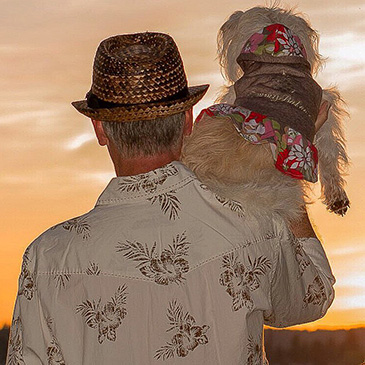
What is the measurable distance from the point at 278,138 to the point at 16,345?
1.52 meters

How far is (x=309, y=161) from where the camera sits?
3666 mm

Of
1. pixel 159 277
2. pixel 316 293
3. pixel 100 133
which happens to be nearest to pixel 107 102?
pixel 100 133

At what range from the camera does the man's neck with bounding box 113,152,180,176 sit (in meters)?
3.17

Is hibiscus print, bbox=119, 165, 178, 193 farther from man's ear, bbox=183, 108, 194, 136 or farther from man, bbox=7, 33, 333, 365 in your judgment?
man's ear, bbox=183, 108, 194, 136

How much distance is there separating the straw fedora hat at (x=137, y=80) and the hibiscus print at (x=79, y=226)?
0.45m

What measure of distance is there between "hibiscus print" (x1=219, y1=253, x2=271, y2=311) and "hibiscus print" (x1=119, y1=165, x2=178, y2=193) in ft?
1.35

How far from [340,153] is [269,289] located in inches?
83.6

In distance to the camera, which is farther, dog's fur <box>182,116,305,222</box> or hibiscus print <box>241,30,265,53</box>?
hibiscus print <box>241,30,265,53</box>

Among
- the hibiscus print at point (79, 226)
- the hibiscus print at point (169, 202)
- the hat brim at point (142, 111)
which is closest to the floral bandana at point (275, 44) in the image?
the hat brim at point (142, 111)

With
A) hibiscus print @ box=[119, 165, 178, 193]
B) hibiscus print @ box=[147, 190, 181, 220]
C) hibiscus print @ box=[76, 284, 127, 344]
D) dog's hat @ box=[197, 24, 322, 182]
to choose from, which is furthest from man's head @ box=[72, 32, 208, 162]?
hibiscus print @ box=[76, 284, 127, 344]

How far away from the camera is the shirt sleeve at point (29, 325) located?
3367 millimetres

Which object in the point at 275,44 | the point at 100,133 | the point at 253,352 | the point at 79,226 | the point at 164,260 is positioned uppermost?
the point at 275,44

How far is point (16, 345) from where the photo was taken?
136 inches

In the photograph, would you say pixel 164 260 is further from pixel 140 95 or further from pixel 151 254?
pixel 140 95
